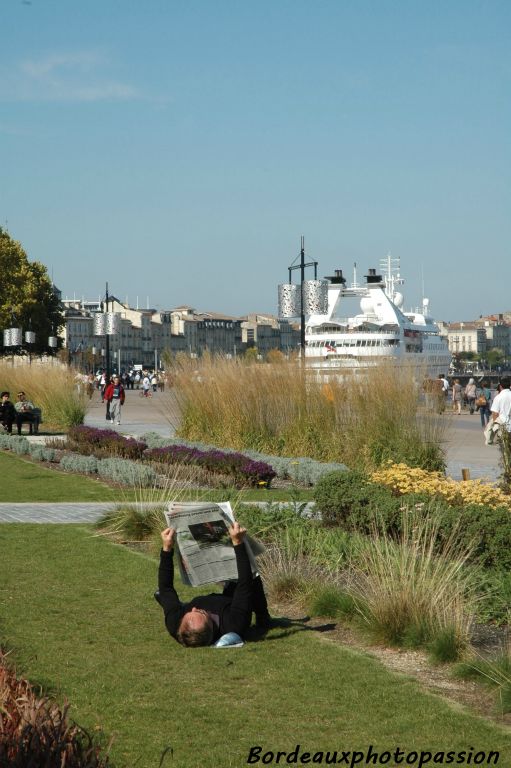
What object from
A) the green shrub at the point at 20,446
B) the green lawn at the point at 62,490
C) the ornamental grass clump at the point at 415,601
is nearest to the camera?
the ornamental grass clump at the point at 415,601

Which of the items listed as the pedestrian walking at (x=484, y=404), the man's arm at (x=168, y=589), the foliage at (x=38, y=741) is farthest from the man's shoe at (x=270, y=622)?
the pedestrian walking at (x=484, y=404)

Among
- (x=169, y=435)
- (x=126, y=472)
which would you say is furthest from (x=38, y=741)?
(x=169, y=435)

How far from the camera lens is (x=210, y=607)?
7328 mm

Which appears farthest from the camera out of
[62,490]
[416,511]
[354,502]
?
[62,490]

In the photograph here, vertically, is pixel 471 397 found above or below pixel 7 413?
below

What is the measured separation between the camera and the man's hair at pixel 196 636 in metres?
7.07

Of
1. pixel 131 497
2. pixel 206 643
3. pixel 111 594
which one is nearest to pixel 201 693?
pixel 206 643

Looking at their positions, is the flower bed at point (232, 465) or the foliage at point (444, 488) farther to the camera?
the flower bed at point (232, 465)

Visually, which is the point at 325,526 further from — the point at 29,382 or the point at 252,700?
the point at 29,382

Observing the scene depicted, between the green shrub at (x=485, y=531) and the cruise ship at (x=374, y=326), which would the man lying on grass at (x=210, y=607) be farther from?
the cruise ship at (x=374, y=326)

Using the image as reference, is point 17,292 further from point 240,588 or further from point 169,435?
point 240,588

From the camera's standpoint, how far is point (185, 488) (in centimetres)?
1347

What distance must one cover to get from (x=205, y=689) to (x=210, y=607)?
3.87ft

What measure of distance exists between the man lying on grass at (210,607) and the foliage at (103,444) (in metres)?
13.0
